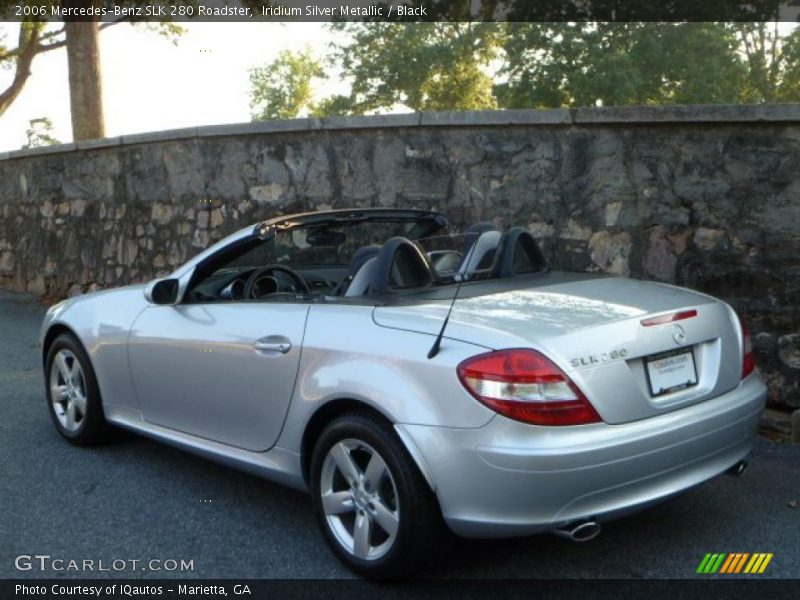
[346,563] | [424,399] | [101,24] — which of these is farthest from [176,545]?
[101,24]

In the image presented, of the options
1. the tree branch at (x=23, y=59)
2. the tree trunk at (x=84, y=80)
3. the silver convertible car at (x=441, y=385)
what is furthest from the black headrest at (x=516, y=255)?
the tree branch at (x=23, y=59)

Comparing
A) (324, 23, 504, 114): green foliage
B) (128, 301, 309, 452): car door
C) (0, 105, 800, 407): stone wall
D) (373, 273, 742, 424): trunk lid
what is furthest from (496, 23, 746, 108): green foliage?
(373, 273, 742, 424): trunk lid

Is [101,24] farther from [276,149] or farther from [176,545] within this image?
[176,545]

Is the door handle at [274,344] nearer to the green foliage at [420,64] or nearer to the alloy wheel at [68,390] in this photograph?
the alloy wheel at [68,390]

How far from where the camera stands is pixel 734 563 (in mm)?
3578

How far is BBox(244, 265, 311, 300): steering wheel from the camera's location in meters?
4.46

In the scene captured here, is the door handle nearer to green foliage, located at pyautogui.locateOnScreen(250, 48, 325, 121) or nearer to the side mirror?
the side mirror

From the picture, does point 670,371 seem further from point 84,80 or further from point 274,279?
point 84,80

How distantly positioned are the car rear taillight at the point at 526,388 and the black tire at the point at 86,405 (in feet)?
9.11

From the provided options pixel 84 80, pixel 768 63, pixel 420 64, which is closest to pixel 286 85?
pixel 420 64

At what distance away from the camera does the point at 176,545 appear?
12.8 feet

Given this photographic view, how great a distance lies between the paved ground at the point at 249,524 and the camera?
3637mm

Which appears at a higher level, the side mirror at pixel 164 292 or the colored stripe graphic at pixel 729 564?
the side mirror at pixel 164 292

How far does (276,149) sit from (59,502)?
5247 mm
